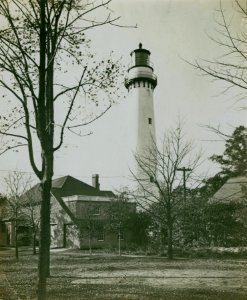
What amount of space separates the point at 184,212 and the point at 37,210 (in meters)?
18.3

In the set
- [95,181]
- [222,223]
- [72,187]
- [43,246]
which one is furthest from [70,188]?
[43,246]

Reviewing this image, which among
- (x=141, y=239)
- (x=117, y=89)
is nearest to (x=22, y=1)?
(x=117, y=89)

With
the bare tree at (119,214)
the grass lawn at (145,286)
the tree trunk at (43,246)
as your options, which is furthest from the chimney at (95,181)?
the tree trunk at (43,246)

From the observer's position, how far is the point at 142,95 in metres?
40.8

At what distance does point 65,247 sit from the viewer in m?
37.2

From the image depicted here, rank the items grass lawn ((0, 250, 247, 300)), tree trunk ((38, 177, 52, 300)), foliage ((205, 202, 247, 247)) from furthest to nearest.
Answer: foliage ((205, 202, 247, 247)) < grass lawn ((0, 250, 247, 300)) < tree trunk ((38, 177, 52, 300))

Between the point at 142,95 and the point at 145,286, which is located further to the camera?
the point at 142,95

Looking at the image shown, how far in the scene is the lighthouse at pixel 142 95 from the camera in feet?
129

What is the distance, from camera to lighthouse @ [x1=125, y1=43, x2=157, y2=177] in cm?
3922

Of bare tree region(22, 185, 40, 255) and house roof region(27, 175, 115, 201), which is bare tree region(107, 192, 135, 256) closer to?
bare tree region(22, 185, 40, 255)

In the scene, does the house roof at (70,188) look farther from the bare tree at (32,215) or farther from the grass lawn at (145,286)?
the grass lawn at (145,286)

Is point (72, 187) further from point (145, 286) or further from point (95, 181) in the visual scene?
point (145, 286)

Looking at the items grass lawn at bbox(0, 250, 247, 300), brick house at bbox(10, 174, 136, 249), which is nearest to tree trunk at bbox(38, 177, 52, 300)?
grass lawn at bbox(0, 250, 247, 300)

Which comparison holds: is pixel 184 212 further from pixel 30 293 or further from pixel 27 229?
pixel 27 229
